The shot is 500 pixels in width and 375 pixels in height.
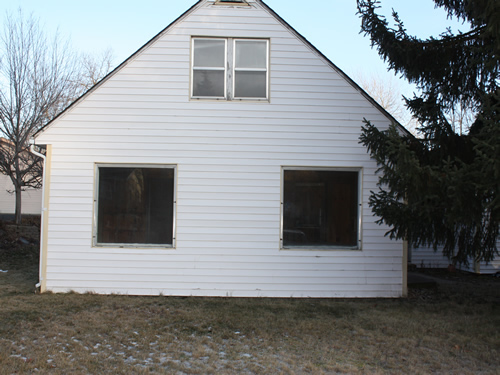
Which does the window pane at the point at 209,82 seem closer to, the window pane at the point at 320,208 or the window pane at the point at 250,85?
the window pane at the point at 250,85

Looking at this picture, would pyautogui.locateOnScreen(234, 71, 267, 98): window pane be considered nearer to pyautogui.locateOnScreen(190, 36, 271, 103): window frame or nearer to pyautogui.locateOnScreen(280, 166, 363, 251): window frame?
pyautogui.locateOnScreen(190, 36, 271, 103): window frame

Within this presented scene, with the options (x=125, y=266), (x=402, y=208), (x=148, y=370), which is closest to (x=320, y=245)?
(x=402, y=208)

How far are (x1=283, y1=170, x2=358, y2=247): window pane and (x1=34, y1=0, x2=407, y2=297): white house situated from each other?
0.02 metres

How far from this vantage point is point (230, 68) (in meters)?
8.70

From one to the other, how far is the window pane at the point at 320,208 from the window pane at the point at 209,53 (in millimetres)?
2454

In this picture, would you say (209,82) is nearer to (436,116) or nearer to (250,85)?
(250,85)

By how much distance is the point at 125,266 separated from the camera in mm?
8398

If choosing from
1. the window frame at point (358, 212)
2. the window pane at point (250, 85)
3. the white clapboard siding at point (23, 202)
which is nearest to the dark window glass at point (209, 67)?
the window pane at point (250, 85)

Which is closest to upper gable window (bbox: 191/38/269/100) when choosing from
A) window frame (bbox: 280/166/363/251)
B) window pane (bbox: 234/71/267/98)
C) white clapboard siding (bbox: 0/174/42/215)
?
window pane (bbox: 234/71/267/98)

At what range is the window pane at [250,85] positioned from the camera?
8.68 meters

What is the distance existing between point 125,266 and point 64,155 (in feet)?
7.59

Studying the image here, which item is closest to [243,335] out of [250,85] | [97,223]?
[97,223]

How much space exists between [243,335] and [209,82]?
4775 mm

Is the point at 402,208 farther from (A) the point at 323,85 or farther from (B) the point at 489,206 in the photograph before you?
(A) the point at 323,85
